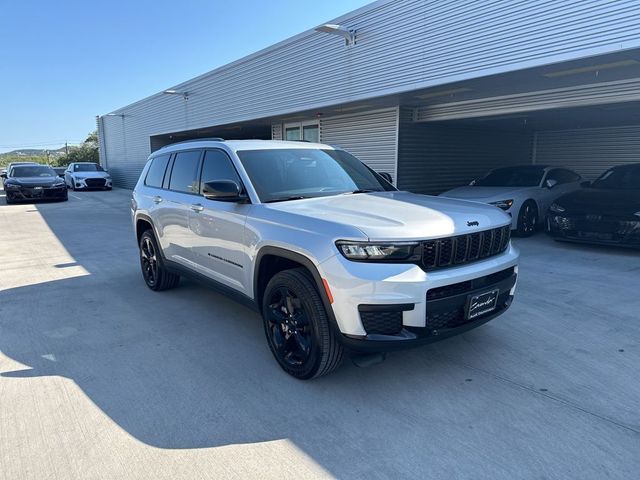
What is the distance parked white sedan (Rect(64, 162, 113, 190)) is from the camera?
2603 centimetres

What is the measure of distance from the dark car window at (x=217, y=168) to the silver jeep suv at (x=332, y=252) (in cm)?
1

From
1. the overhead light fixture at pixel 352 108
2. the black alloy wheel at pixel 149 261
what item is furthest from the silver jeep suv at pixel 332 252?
the overhead light fixture at pixel 352 108

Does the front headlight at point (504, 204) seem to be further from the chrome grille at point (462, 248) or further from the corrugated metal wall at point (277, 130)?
the corrugated metal wall at point (277, 130)

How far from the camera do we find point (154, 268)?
5836 millimetres

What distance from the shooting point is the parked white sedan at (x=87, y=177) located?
26.0 metres

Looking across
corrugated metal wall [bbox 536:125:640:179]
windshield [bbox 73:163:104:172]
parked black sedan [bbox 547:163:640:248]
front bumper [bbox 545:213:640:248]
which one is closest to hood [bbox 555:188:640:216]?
parked black sedan [bbox 547:163:640:248]

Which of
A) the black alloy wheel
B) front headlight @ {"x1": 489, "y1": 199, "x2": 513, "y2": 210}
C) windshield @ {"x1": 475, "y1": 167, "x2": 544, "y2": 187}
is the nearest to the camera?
the black alloy wheel

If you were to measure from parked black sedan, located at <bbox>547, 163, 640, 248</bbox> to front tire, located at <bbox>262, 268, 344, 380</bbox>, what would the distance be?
21.2ft

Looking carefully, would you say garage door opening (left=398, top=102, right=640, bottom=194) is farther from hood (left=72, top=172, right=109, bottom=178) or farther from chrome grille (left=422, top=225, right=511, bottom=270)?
hood (left=72, top=172, right=109, bottom=178)

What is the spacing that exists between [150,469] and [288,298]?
1409mm

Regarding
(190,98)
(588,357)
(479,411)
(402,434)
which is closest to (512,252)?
(588,357)

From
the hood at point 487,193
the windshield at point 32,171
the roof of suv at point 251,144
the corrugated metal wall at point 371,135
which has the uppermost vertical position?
the corrugated metal wall at point 371,135

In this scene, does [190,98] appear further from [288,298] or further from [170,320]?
[288,298]

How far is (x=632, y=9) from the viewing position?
6.24 metres
